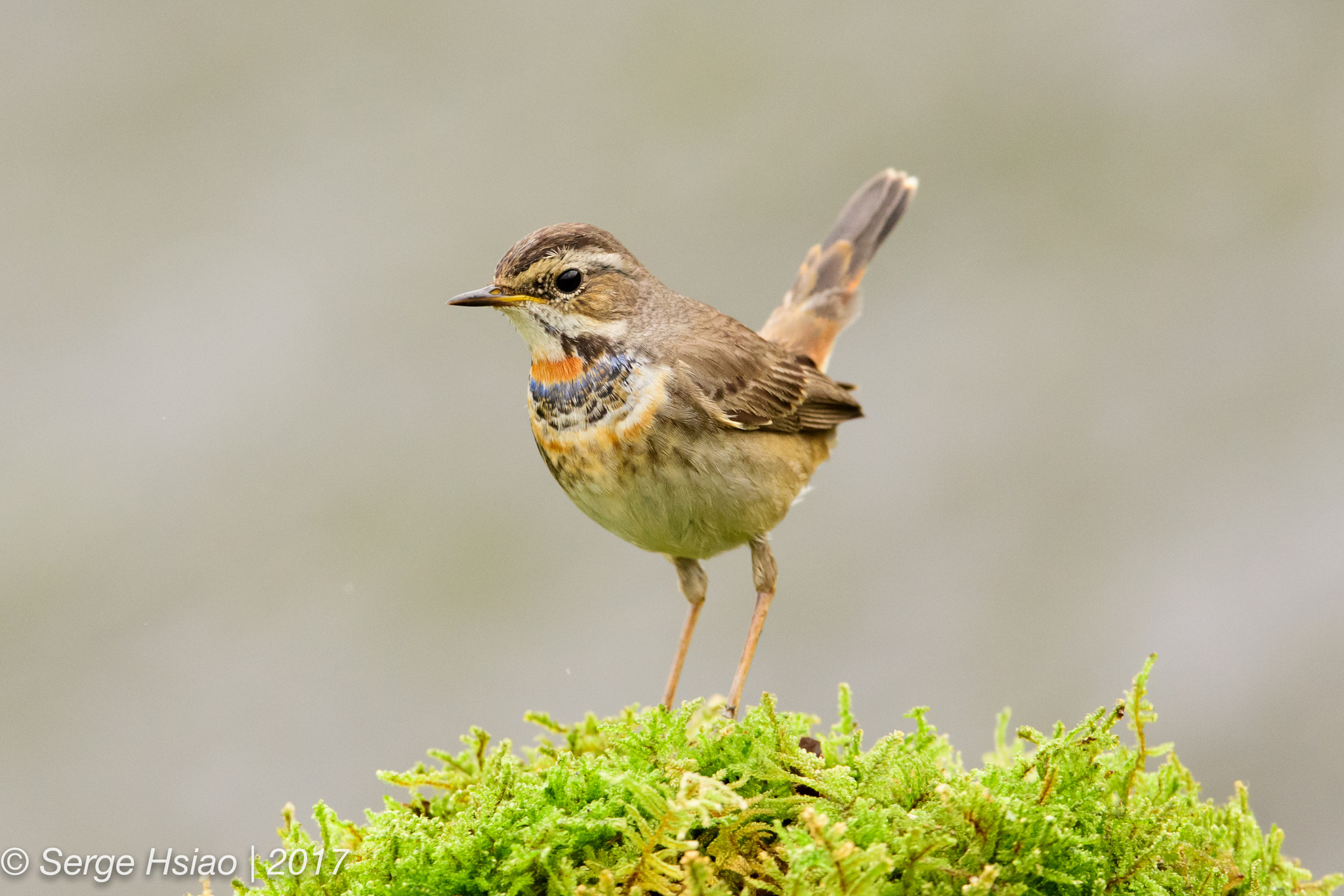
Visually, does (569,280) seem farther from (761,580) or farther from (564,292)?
(761,580)

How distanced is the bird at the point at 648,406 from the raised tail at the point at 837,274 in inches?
41.0

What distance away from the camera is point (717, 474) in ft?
14.9

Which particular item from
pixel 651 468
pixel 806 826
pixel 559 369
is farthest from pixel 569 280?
pixel 806 826

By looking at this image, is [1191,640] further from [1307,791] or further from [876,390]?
[876,390]

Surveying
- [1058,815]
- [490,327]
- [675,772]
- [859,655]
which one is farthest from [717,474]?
[490,327]

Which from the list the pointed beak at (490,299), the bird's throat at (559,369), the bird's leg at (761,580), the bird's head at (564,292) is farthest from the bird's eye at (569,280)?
the bird's leg at (761,580)

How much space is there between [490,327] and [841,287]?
3952 mm

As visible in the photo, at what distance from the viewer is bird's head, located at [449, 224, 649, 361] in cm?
441

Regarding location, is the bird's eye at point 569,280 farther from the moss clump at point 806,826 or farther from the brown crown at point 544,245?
the moss clump at point 806,826

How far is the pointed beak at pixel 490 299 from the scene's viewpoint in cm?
430

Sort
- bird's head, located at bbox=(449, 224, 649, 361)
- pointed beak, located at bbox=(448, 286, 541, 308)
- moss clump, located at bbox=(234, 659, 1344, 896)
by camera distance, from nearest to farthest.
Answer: moss clump, located at bbox=(234, 659, 1344, 896) < pointed beak, located at bbox=(448, 286, 541, 308) < bird's head, located at bbox=(449, 224, 649, 361)

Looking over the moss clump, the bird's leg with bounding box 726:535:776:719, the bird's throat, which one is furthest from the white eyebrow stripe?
the moss clump

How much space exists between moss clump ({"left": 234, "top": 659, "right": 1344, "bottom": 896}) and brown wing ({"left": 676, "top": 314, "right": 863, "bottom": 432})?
136 cm

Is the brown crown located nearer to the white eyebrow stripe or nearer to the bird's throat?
the white eyebrow stripe
